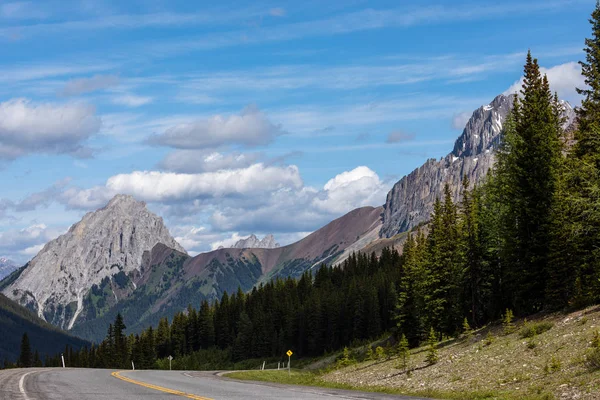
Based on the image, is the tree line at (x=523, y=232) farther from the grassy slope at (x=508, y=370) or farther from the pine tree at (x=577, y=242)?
the grassy slope at (x=508, y=370)

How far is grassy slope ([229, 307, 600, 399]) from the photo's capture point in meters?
25.3

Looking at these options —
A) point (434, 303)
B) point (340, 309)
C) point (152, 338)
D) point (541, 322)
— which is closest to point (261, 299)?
point (152, 338)

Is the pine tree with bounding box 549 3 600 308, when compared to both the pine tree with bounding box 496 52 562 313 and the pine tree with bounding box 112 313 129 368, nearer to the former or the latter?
the pine tree with bounding box 496 52 562 313

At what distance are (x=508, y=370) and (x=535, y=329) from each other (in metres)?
7.17

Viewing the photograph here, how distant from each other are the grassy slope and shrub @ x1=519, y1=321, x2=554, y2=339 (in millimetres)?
332

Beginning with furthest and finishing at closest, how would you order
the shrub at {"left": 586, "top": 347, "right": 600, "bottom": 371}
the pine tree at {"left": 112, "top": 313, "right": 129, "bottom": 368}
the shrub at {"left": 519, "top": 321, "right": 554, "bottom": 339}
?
1. the pine tree at {"left": 112, "top": 313, "right": 129, "bottom": 368}
2. the shrub at {"left": 519, "top": 321, "right": 554, "bottom": 339}
3. the shrub at {"left": 586, "top": 347, "right": 600, "bottom": 371}

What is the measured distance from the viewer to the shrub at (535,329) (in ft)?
120

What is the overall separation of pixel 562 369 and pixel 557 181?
20.0 metres

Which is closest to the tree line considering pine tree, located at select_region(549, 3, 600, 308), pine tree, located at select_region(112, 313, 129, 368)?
pine tree, located at select_region(549, 3, 600, 308)

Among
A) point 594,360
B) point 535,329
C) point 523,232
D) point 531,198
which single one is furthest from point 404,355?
point 594,360

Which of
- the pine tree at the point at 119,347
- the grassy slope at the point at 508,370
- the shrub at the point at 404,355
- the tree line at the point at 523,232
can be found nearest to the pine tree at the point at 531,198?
the tree line at the point at 523,232

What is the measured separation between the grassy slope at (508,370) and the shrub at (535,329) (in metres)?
0.33

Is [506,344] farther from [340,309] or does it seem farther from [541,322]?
[340,309]

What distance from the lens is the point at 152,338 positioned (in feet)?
527
